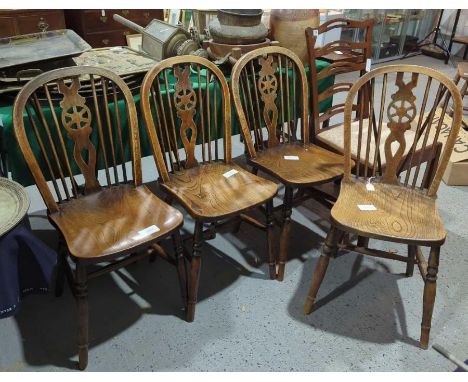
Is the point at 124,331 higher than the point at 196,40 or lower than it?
lower

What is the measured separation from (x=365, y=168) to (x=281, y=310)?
689 millimetres

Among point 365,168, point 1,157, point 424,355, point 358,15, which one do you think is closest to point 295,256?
point 365,168

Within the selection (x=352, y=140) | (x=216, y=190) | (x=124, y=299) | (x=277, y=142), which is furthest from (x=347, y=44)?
(x=124, y=299)

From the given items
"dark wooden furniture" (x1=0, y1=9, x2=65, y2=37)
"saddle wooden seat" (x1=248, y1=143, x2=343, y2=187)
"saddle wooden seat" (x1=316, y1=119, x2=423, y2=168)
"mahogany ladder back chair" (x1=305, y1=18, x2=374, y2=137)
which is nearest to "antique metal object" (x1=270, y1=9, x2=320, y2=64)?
"mahogany ladder back chair" (x1=305, y1=18, x2=374, y2=137)

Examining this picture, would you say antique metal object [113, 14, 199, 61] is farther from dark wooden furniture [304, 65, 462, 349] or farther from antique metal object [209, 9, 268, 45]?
dark wooden furniture [304, 65, 462, 349]

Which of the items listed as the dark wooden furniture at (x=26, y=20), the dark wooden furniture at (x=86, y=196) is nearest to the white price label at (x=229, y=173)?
the dark wooden furniture at (x=86, y=196)

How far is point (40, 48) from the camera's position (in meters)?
1.89

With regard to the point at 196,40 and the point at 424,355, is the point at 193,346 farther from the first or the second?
the point at 196,40

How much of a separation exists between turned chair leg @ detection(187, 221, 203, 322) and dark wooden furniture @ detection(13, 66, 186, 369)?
0.05m

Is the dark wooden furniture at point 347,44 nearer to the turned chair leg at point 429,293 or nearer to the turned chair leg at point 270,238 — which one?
the turned chair leg at point 270,238

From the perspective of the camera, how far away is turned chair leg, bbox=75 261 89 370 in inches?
54.4

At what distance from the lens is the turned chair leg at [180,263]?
1577 millimetres

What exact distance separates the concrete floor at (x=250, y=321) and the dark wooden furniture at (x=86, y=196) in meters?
0.15

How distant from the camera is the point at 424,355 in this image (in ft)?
5.23
